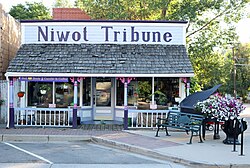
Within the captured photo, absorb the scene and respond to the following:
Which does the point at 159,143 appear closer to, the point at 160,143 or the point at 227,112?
the point at 160,143

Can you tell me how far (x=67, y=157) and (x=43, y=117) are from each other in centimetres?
589

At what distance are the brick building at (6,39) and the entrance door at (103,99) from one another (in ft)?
15.7

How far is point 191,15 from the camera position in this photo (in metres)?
22.6

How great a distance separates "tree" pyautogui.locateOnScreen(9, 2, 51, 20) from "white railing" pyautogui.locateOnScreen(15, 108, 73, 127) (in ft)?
68.9

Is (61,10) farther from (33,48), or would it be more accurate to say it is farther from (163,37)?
(163,37)

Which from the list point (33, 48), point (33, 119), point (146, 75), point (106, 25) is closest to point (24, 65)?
point (33, 48)

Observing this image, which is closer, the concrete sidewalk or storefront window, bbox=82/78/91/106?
the concrete sidewalk

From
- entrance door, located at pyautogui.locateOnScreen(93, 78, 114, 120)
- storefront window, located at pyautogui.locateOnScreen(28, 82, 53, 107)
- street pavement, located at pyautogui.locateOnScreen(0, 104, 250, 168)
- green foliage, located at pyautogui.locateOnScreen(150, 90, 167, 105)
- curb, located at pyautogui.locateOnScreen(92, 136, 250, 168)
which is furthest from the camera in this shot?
entrance door, located at pyautogui.locateOnScreen(93, 78, 114, 120)

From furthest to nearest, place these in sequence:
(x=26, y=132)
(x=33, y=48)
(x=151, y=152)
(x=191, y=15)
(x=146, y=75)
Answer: (x=191, y=15)
(x=33, y=48)
(x=146, y=75)
(x=26, y=132)
(x=151, y=152)

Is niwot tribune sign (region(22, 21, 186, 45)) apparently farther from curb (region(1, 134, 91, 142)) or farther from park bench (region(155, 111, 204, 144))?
curb (region(1, 134, 91, 142))

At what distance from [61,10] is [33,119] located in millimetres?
10800

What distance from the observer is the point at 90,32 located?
1559 centimetres

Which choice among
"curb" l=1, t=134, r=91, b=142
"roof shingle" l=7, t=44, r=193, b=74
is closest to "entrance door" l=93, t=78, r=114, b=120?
"roof shingle" l=7, t=44, r=193, b=74

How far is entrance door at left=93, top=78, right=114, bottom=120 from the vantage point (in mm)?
15805
